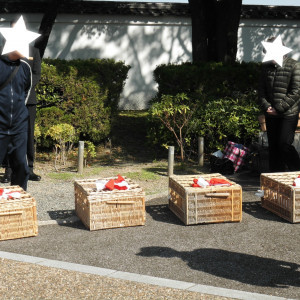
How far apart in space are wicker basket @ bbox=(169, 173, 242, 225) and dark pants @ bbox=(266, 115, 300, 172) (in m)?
1.57

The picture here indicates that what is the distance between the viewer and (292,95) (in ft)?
26.8

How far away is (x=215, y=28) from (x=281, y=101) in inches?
231

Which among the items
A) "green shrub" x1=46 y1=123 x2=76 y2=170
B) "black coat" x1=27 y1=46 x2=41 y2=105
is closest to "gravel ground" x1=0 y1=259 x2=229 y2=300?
"black coat" x1=27 y1=46 x2=41 y2=105

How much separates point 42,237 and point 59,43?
44.1ft

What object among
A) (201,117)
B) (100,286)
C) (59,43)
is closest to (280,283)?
(100,286)

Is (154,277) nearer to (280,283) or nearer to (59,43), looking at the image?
(280,283)

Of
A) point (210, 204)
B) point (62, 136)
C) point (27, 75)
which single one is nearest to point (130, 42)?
point (62, 136)

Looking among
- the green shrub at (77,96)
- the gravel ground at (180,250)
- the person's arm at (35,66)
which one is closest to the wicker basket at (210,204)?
the gravel ground at (180,250)

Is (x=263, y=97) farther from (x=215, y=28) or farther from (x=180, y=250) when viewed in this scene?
(x=215, y=28)

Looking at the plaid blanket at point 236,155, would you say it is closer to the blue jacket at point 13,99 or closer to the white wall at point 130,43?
the blue jacket at point 13,99

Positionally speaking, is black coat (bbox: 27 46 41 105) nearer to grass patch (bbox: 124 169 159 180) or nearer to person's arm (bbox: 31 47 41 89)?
person's arm (bbox: 31 47 41 89)

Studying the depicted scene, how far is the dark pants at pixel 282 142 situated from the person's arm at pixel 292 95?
181mm

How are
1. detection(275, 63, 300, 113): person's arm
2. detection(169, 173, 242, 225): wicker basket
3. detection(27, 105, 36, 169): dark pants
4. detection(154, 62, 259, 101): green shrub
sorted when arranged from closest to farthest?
detection(169, 173, 242, 225): wicker basket
detection(275, 63, 300, 113): person's arm
detection(27, 105, 36, 169): dark pants
detection(154, 62, 259, 101): green shrub

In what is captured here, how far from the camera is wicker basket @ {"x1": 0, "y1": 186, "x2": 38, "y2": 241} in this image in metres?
6.27
